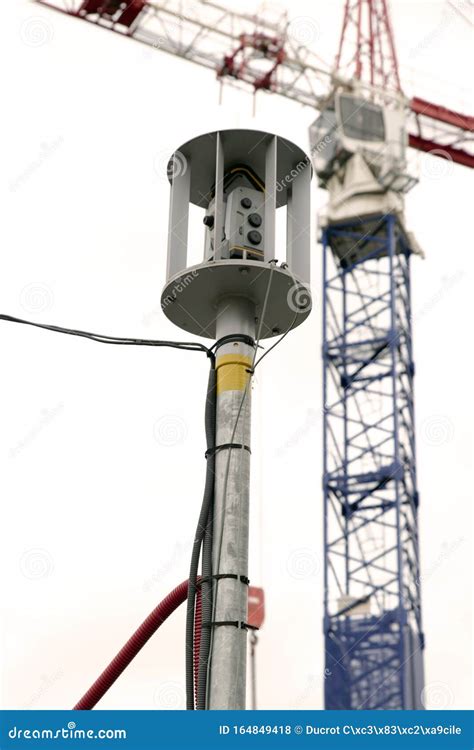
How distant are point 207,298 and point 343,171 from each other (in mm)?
44105

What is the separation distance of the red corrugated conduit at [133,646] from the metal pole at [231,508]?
100 centimetres

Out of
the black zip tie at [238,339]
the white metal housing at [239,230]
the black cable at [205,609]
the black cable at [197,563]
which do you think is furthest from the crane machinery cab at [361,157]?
the black cable at [205,609]

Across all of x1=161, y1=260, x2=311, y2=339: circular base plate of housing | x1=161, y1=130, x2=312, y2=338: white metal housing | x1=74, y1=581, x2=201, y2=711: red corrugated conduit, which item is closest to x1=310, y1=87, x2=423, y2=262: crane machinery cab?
x1=161, y1=130, x2=312, y2=338: white metal housing

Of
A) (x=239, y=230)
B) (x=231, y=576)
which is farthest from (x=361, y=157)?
(x=231, y=576)

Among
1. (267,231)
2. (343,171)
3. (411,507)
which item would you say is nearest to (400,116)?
(343,171)

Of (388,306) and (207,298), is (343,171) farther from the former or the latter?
(207,298)

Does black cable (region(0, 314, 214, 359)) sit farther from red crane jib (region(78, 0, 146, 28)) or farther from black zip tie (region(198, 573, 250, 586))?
red crane jib (region(78, 0, 146, 28))

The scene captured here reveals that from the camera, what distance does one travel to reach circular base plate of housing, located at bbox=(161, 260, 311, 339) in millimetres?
9844

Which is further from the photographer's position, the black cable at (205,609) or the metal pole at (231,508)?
the black cable at (205,609)

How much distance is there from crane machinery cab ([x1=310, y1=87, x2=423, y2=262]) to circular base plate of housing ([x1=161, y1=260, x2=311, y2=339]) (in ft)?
136

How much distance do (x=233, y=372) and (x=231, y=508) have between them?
4.01ft

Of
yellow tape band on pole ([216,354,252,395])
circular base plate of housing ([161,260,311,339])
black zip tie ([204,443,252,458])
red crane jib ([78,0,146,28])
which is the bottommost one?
black zip tie ([204,443,252,458])

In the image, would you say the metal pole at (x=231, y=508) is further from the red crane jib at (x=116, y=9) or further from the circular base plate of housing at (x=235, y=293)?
the red crane jib at (x=116, y=9)

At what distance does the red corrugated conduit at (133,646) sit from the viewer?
10172 mm
